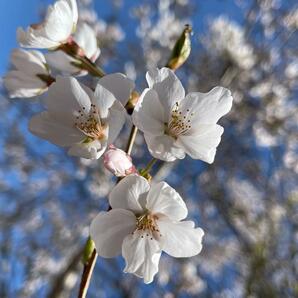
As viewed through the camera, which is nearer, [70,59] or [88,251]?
[88,251]

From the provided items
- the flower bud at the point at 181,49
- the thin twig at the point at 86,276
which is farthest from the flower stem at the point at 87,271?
the flower bud at the point at 181,49

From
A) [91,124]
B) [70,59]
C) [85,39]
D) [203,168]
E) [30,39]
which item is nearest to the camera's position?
[91,124]

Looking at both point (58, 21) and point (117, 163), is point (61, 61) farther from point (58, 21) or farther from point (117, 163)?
point (117, 163)

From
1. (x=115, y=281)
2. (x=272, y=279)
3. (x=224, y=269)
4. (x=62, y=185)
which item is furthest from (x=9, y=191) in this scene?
(x=272, y=279)

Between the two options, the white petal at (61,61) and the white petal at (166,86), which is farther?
the white petal at (61,61)

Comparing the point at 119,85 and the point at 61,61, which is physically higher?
the point at 119,85

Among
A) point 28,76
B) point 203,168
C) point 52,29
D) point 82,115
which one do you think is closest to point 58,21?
point 52,29

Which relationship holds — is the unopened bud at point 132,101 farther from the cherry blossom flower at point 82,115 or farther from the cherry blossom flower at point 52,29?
the cherry blossom flower at point 52,29
